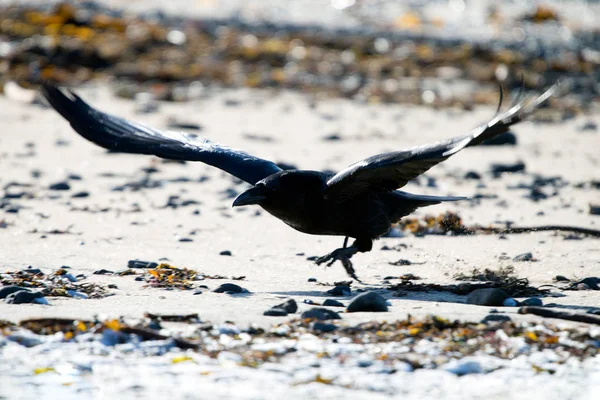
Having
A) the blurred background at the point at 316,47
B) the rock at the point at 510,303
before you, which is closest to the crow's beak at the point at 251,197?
the rock at the point at 510,303

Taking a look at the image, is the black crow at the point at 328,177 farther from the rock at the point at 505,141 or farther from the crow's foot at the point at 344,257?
the rock at the point at 505,141

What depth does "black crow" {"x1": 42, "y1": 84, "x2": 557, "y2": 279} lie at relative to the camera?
4.95 metres

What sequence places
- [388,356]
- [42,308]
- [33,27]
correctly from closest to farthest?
[388,356] → [42,308] → [33,27]

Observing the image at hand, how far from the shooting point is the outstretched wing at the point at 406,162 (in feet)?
15.5

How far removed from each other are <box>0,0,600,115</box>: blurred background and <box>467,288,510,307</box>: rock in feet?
25.3

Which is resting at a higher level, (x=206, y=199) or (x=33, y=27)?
(x=33, y=27)

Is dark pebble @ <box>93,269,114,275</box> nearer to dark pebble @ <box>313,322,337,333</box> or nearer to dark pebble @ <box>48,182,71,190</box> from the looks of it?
dark pebble @ <box>313,322,337,333</box>

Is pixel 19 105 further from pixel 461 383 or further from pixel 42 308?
pixel 461 383

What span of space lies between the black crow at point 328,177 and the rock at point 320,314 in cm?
92

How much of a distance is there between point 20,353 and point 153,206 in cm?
386

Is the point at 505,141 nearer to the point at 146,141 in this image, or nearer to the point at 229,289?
the point at 146,141

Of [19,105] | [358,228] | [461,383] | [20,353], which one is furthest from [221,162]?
[19,105]

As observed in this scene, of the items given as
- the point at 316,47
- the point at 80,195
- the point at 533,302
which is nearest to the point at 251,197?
the point at 533,302

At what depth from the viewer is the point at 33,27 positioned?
17078 millimetres
